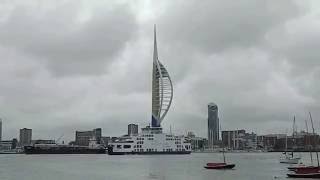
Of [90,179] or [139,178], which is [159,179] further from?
[90,179]

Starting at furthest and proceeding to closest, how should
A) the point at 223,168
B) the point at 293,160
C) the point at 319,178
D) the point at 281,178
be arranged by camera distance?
the point at 293,160
the point at 223,168
the point at 281,178
the point at 319,178

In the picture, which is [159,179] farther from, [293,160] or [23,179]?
[293,160]

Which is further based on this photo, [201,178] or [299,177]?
[201,178]

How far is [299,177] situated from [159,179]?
21.1 meters

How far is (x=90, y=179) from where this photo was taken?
85062 millimetres

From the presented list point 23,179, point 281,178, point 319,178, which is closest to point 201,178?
point 281,178

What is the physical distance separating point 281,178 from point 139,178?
22.0 metres

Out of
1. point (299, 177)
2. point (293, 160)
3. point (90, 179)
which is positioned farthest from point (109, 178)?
point (293, 160)

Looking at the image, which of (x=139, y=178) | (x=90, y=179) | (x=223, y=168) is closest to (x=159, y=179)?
(x=139, y=178)

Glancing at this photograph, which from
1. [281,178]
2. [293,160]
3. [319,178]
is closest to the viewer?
[319,178]

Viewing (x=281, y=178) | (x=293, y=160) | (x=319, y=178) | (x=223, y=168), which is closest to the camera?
(x=319, y=178)

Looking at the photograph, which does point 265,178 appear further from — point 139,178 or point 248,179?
point 139,178

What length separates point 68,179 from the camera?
84562 mm

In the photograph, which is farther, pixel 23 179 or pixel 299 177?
pixel 23 179
